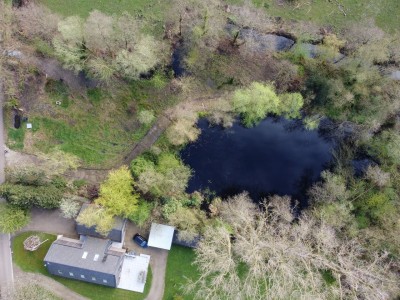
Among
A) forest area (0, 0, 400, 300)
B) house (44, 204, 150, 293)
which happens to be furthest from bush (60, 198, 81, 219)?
house (44, 204, 150, 293)

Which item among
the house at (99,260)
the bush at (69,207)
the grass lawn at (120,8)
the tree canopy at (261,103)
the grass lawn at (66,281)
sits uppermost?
the grass lawn at (120,8)

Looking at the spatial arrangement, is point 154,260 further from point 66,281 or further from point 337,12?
point 337,12

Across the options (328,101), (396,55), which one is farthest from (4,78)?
(396,55)

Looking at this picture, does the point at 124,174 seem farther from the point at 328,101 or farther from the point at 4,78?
the point at 328,101

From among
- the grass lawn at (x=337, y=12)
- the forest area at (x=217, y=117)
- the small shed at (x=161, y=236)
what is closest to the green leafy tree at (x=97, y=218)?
the forest area at (x=217, y=117)

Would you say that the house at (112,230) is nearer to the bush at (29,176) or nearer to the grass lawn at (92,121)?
the bush at (29,176)
